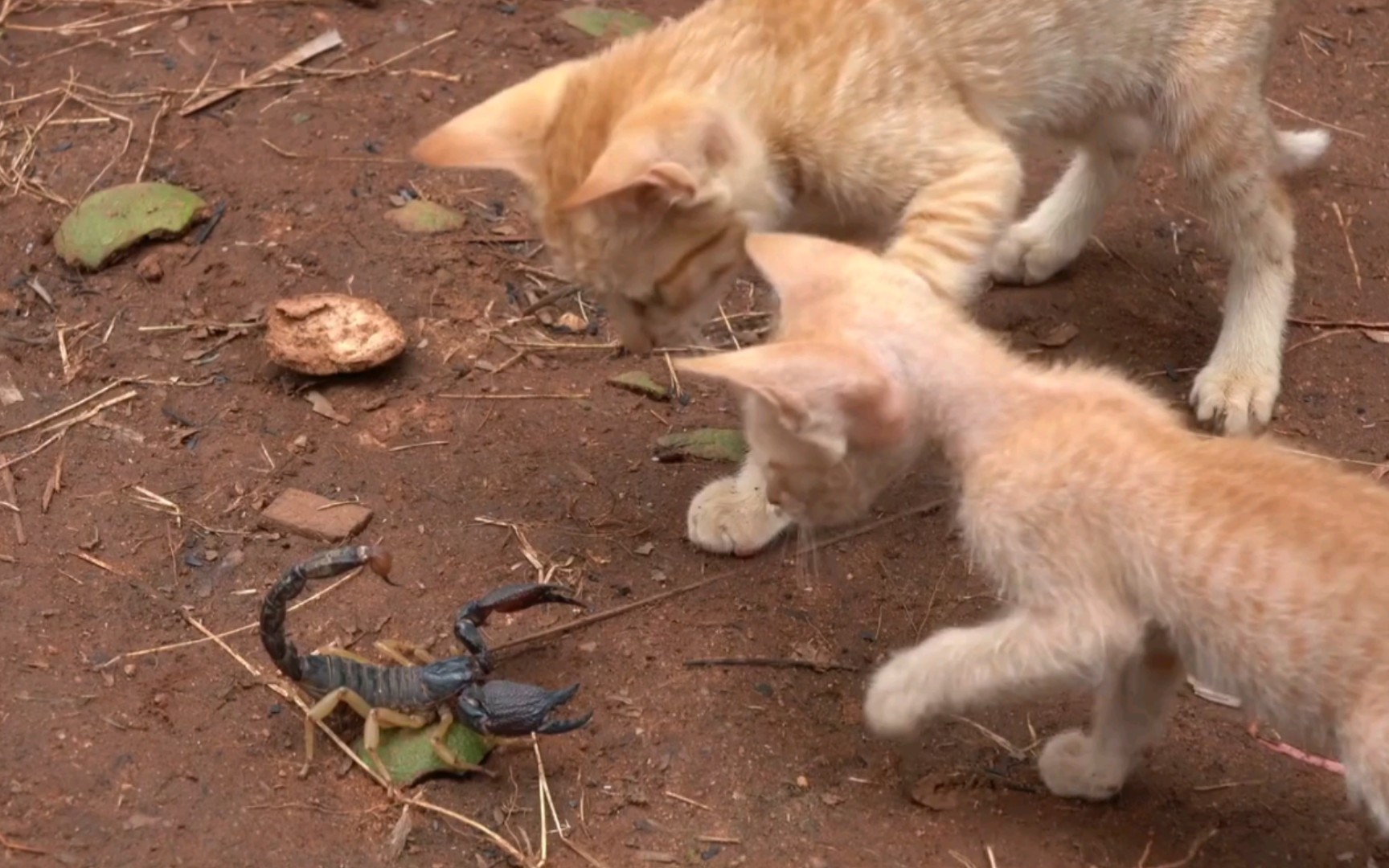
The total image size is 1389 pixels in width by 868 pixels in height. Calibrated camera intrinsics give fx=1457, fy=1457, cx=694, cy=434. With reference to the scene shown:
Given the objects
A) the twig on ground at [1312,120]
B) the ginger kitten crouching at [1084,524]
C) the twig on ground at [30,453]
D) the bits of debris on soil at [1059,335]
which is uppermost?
the ginger kitten crouching at [1084,524]

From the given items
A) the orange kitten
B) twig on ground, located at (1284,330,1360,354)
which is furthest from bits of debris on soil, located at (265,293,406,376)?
twig on ground, located at (1284,330,1360,354)

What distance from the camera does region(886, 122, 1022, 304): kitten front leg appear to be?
284cm

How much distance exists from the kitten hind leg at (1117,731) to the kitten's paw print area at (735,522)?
813mm

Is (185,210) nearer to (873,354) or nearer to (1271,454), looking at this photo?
(873,354)

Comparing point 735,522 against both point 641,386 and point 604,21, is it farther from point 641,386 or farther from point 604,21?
point 604,21

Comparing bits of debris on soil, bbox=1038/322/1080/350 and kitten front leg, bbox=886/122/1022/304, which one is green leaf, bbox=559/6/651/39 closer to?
bits of debris on soil, bbox=1038/322/1080/350

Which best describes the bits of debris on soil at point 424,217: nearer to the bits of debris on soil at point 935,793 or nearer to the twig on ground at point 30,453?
the twig on ground at point 30,453

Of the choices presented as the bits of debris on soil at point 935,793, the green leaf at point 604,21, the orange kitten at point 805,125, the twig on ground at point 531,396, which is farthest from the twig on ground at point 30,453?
the green leaf at point 604,21

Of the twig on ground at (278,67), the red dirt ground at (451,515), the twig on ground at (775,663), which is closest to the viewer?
the red dirt ground at (451,515)

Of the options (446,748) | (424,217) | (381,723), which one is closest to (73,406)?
(424,217)

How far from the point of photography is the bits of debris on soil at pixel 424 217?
13.5 ft

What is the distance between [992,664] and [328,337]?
190cm

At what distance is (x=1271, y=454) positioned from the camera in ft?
8.04

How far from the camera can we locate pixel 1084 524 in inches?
93.2
